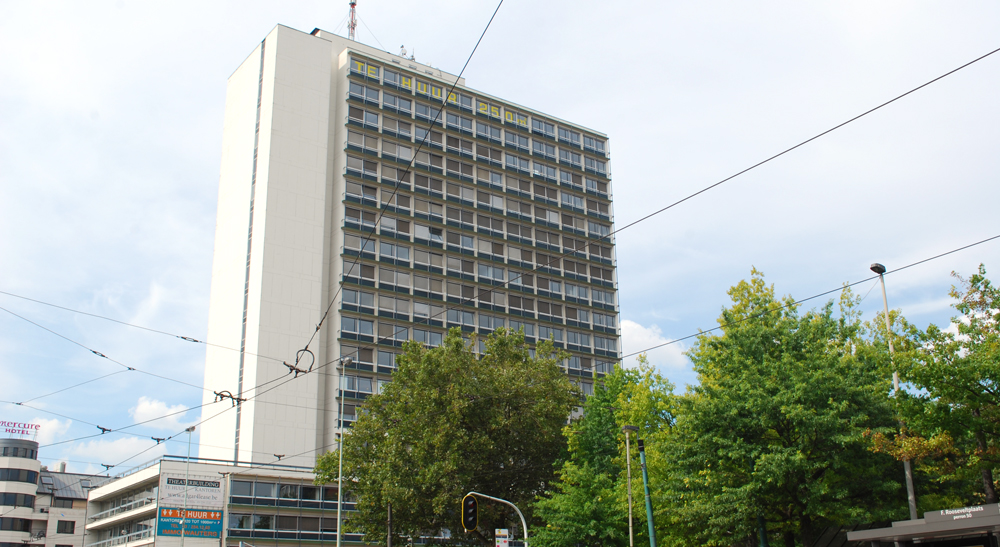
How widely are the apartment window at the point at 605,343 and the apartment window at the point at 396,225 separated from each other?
23.6 meters

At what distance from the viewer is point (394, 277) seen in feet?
242

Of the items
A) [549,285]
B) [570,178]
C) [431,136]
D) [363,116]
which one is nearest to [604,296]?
[549,285]

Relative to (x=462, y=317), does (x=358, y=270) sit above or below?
above

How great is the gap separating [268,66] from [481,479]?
4986 cm

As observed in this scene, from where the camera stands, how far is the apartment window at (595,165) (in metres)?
92.1

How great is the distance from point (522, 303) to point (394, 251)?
1438cm

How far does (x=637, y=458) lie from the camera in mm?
38219

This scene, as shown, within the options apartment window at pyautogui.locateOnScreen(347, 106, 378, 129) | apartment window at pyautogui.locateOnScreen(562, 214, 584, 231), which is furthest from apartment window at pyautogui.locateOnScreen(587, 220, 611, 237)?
apartment window at pyautogui.locateOnScreen(347, 106, 378, 129)

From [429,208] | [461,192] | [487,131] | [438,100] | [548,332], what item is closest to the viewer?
[429,208]

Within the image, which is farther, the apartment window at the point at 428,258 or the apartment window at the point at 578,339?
the apartment window at the point at 578,339

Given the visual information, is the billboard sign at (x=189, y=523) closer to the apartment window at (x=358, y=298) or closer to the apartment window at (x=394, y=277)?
the apartment window at (x=358, y=298)

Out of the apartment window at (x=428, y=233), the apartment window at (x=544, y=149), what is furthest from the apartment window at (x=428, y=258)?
the apartment window at (x=544, y=149)

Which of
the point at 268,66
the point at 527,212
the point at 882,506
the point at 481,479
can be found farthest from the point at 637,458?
the point at 268,66

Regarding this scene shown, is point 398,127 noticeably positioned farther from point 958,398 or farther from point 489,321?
point 958,398
